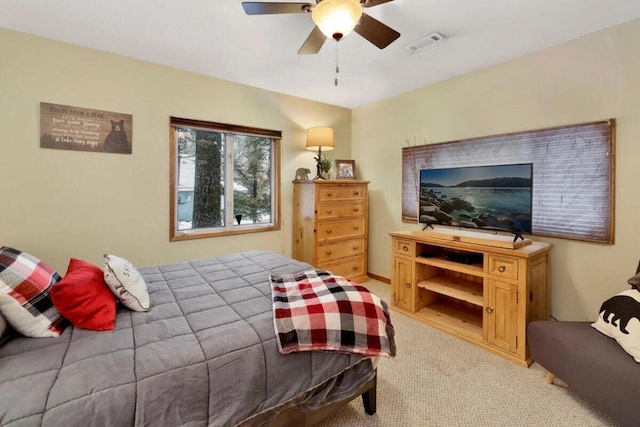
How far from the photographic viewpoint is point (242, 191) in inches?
144

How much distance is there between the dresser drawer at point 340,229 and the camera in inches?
142

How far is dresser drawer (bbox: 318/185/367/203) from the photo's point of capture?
3.58m

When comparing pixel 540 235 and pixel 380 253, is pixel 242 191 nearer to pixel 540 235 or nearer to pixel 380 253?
pixel 380 253

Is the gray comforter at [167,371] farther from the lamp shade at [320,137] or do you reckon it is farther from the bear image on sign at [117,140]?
the lamp shade at [320,137]

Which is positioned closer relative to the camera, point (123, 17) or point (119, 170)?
point (123, 17)

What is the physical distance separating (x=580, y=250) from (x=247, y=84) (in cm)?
365

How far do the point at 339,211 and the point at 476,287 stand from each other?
5.68 feet

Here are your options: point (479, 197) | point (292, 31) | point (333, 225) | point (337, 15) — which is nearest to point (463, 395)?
point (479, 197)

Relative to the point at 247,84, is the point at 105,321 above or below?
below

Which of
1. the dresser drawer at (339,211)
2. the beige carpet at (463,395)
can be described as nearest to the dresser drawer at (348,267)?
the dresser drawer at (339,211)

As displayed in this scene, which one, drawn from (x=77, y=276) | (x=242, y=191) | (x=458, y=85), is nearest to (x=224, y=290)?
(x=77, y=276)

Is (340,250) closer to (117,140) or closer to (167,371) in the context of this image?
(117,140)

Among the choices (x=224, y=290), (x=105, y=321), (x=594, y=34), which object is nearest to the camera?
(x=105, y=321)

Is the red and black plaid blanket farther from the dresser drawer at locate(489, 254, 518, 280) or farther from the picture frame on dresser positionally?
the picture frame on dresser
